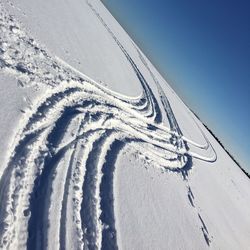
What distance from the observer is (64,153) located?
5000 millimetres

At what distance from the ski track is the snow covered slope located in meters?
0.02

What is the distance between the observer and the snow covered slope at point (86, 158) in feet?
13.4

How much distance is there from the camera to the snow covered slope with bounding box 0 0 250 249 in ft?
13.4

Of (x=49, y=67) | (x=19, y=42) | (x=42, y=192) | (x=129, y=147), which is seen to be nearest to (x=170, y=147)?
(x=129, y=147)

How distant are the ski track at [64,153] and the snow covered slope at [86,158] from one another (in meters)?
0.02

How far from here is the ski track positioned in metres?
3.82

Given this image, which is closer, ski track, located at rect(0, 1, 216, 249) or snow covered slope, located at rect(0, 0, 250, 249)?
ski track, located at rect(0, 1, 216, 249)

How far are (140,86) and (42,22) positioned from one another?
3.75 meters

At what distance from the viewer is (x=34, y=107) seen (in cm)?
529

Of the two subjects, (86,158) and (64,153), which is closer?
(64,153)

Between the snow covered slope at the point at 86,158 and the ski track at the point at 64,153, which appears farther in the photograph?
the snow covered slope at the point at 86,158

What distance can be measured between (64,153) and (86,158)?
41 centimetres

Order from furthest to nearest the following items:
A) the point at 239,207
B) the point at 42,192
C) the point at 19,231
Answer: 1. the point at 239,207
2. the point at 42,192
3. the point at 19,231

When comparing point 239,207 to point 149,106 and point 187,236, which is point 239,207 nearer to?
point 149,106
